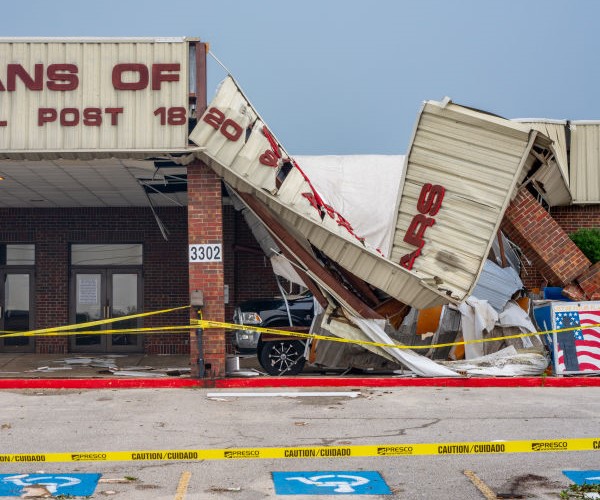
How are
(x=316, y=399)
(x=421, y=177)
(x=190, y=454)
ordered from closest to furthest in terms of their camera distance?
(x=190, y=454) → (x=316, y=399) → (x=421, y=177)

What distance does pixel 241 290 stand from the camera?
72.9 feet

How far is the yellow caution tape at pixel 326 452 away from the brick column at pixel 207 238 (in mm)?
6252

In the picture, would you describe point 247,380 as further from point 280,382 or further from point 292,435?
point 292,435

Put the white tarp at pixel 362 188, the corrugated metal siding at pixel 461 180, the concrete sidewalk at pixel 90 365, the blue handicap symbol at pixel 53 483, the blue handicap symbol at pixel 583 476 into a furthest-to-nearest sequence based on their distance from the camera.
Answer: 1. the white tarp at pixel 362 188
2. the concrete sidewalk at pixel 90 365
3. the corrugated metal siding at pixel 461 180
4. the blue handicap symbol at pixel 583 476
5. the blue handicap symbol at pixel 53 483

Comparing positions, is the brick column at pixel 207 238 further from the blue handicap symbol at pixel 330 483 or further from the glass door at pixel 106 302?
the glass door at pixel 106 302

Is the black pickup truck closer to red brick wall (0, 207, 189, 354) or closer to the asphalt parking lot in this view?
the asphalt parking lot

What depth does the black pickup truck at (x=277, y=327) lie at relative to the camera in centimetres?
1639

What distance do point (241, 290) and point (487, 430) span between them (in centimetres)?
1214

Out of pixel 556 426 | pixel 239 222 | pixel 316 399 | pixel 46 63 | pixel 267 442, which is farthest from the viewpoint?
pixel 239 222

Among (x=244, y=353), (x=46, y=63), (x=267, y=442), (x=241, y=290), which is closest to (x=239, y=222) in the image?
(x=241, y=290)

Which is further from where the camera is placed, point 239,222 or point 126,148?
point 239,222

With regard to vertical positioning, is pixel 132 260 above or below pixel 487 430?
above

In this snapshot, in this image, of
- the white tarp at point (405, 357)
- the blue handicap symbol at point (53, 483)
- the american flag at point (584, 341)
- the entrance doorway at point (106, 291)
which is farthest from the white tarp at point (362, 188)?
the blue handicap symbol at point (53, 483)

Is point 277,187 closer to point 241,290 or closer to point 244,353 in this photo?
point 244,353
